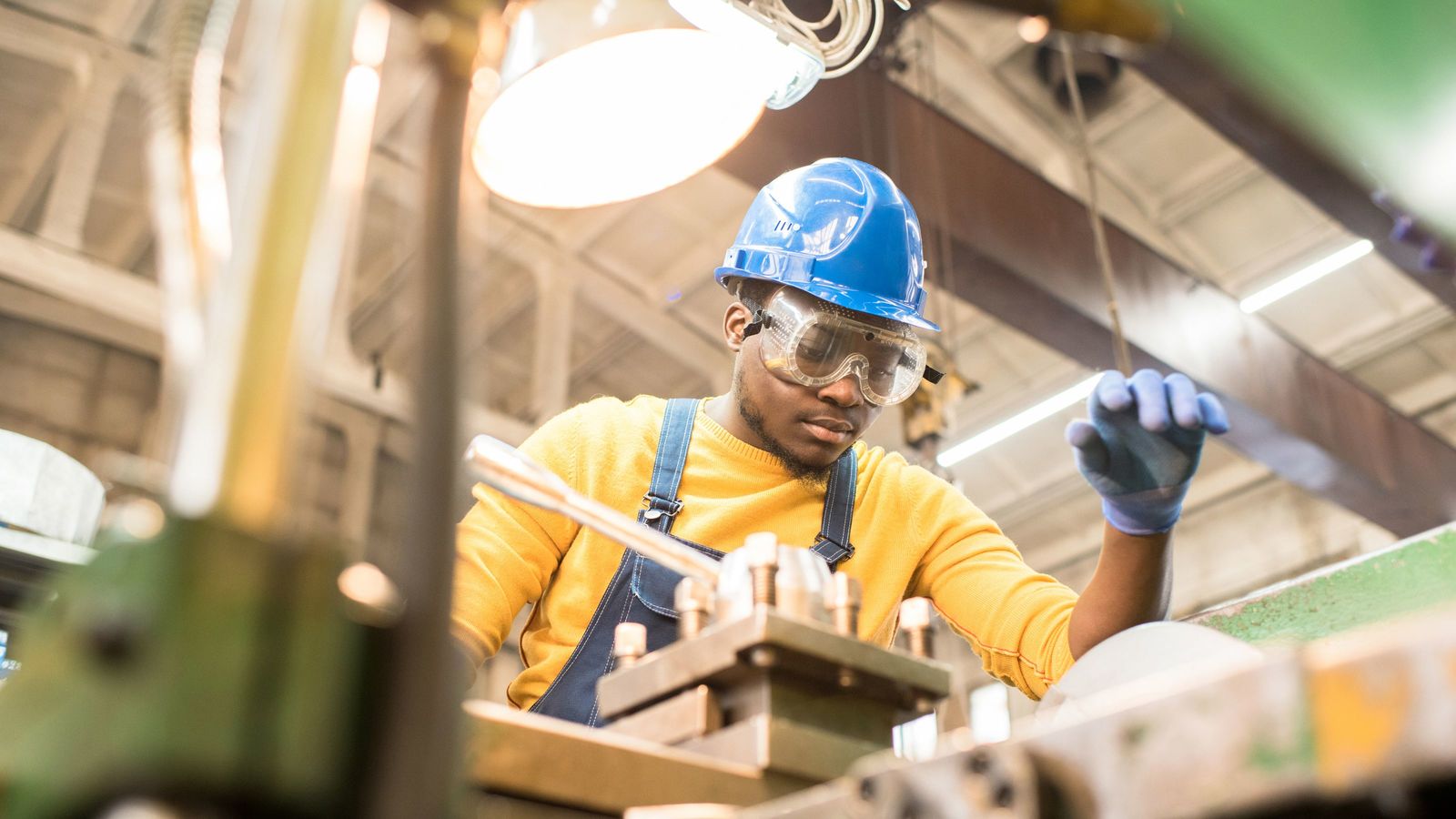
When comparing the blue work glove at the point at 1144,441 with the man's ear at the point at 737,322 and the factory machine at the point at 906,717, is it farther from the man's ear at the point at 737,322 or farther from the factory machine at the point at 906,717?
the man's ear at the point at 737,322

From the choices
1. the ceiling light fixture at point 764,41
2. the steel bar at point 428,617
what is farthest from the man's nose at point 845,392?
the steel bar at point 428,617

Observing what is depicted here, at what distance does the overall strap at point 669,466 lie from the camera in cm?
211

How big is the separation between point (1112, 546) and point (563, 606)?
0.83m

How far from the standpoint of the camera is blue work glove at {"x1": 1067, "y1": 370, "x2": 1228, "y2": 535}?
164 cm

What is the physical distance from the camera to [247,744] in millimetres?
458

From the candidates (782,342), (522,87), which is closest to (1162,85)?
(782,342)

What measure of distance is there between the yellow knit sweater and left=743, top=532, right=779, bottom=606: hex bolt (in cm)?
84

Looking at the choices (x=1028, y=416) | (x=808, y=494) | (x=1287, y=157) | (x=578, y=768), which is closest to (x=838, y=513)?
(x=808, y=494)

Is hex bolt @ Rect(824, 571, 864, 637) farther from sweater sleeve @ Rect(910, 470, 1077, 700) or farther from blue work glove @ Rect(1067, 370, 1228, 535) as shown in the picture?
sweater sleeve @ Rect(910, 470, 1077, 700)

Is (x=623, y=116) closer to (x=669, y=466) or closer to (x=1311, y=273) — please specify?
(x=669, y=466)

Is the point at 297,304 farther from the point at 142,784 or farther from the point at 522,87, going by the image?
the point at 522,87

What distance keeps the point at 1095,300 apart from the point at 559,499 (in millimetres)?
3940

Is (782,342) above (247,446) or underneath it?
above

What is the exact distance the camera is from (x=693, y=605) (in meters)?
1.13
